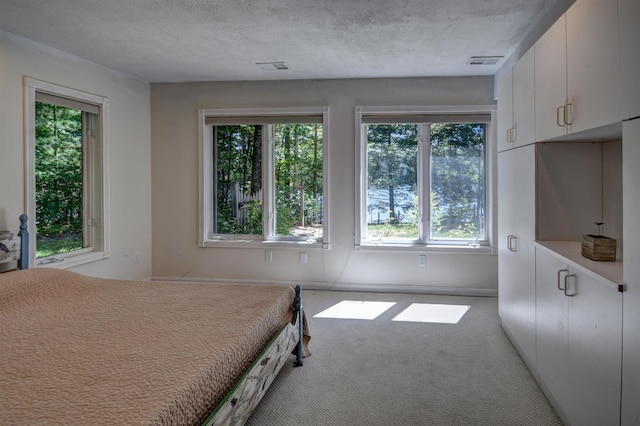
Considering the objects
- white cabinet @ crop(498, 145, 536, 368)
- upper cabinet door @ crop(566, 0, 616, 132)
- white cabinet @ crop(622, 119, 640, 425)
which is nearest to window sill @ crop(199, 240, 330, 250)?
white cabinet @ crop(498, 145, 536, 368)

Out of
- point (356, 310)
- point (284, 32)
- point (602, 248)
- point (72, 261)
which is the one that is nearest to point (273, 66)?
point (284, 32)

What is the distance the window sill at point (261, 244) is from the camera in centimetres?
494

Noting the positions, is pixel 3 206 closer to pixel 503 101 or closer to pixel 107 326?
pixel 107 326

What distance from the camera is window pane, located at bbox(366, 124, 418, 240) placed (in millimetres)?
4863

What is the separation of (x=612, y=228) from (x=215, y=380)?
7.08ft

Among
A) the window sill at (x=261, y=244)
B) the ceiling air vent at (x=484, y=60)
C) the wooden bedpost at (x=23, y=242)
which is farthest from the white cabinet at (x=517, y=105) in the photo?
the wooden bedpost at (x=23, y=242)

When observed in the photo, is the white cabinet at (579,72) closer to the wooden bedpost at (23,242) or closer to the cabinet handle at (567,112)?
the cabinet handle at (567,112)

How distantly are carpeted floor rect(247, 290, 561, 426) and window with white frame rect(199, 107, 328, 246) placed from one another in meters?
1.56

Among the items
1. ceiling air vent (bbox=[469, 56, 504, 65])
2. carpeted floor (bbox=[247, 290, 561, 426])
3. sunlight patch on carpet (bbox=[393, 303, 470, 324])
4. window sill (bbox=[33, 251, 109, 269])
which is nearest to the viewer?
carpeted floor (bbox=[247, 290, 561, 426])

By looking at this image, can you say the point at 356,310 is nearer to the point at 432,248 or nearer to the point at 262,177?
the point at 432,248

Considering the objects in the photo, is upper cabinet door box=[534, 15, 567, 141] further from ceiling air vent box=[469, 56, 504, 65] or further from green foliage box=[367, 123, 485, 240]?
green foliage box=[367, 123, 485, 240]

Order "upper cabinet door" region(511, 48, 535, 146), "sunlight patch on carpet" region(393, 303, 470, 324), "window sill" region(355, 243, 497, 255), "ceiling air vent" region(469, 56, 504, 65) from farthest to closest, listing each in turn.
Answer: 1. "window sill" region(355, 243, 497, 255)
2. "ceiling air vent" region(469, 56, 504, 65)
3. "sunlight patch on carpet" region(393, 303, 470, 324)
4. "upper cabinet door" region(511, 48, 535, 146)

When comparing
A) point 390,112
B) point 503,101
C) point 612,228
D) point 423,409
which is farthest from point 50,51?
point 612,228

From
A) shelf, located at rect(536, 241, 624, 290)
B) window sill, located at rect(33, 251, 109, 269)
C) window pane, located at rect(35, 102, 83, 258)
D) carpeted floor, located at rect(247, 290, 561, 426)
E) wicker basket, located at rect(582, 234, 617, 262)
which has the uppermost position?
window pane, located at rect(35, 102, 83, 258)
